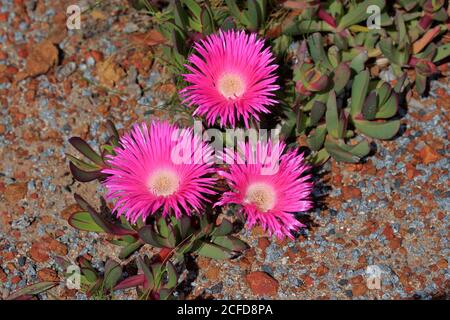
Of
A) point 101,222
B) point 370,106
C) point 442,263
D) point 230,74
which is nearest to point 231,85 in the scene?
point 230,74

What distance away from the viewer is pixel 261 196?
164cm

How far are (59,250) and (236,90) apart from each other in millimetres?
612

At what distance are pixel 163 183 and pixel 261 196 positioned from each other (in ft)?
0.78

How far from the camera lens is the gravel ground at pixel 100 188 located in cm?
170

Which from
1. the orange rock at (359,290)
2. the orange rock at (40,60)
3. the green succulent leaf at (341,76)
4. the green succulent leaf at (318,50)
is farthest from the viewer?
the orange rock at (40,60)

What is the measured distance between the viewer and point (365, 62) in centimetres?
200

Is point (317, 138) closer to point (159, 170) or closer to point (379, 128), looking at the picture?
point (379, 128)

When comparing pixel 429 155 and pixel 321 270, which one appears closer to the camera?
pixel 321 270

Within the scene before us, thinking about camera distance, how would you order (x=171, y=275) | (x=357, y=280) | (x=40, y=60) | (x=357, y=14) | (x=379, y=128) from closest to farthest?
(x=171, y=275), (x=357, y=280), (x=379, y=128), (x=357, y=14), (x=40, y=60)

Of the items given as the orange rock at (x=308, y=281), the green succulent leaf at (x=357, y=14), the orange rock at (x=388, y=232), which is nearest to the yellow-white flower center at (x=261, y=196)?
the orange rock at (x=308, y=281)

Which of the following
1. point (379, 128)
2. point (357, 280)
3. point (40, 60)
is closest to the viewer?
point (357, 280)

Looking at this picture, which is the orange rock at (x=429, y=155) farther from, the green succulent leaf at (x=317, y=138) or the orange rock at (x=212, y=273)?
the orange rock at (x=212, y=273)

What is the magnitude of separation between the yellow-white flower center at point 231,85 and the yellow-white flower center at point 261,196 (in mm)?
236
